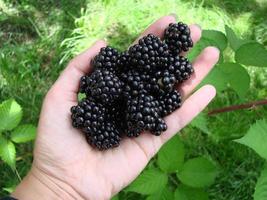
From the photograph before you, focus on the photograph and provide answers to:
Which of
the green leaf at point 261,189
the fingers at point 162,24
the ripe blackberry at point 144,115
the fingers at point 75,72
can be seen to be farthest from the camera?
the fingers at point 162,24

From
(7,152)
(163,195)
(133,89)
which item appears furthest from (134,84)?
(7,152)

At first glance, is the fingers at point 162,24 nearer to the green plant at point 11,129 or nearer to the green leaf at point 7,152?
the green plant at point 11,129

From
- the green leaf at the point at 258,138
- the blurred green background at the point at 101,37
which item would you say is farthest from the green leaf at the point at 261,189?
the blurred green background at the point at 101,37

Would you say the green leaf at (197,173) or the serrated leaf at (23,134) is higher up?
the serrated leaf at (23,134)

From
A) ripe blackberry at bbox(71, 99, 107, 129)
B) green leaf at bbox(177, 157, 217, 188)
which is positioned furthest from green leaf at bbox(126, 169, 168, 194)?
ripe blackberry at bbox(71, 99, 107, 129)

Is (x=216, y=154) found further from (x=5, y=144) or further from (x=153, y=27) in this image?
(x=5, y=144)

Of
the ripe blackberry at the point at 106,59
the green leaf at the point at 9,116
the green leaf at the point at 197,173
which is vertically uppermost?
the ripe blackberry at the point at 106,59

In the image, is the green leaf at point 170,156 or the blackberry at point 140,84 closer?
the blackberry at point 140,84
